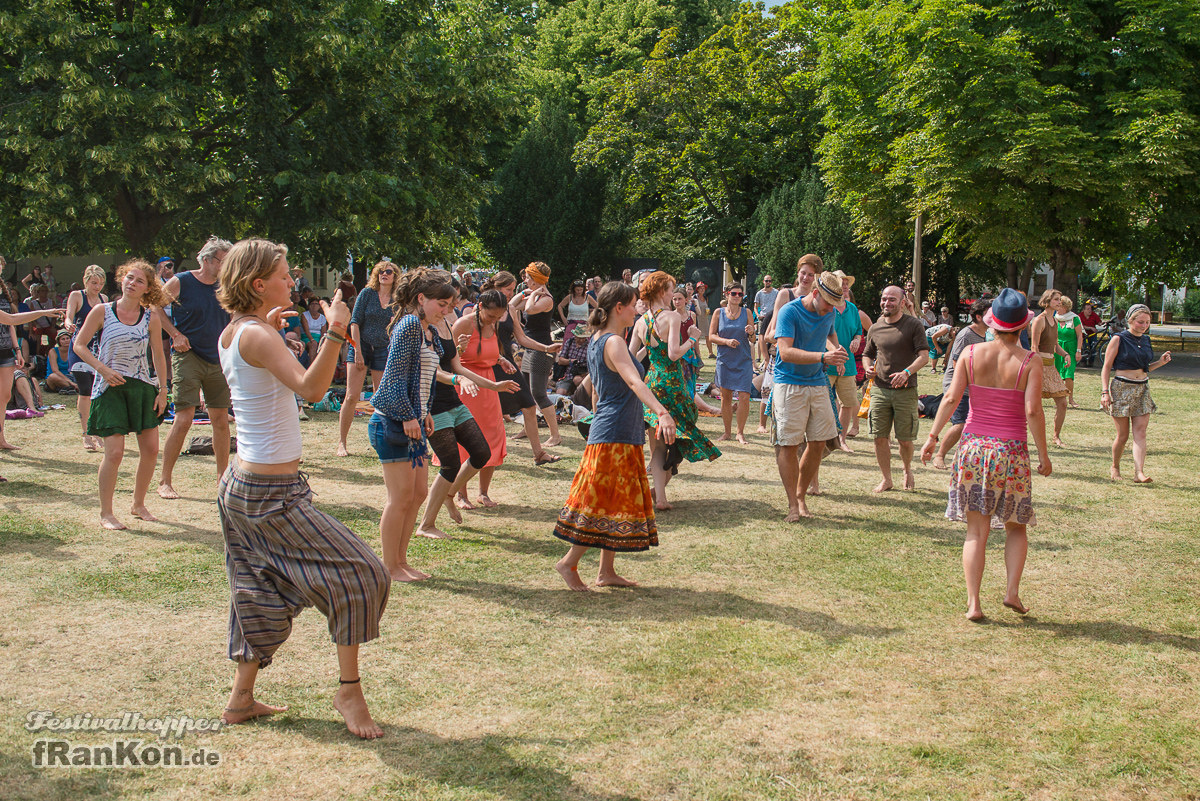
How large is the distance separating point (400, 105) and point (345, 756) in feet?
74.3

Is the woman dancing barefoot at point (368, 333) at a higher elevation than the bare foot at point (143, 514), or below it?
higher

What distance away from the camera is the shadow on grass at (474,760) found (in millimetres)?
3438

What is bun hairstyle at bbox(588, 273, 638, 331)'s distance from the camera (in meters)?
5.55

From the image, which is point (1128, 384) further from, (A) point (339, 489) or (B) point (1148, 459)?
(A) point (339, 489)

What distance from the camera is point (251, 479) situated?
358 cm

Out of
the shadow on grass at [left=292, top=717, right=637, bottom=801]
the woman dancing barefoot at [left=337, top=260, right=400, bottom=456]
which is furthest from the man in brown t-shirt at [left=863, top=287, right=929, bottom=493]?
the shadow on grass at [left=292, top=717, right=637, bottom=801]

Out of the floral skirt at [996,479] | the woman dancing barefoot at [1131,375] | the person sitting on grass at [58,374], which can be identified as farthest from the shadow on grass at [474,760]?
the person sitting on grass at [58,374]

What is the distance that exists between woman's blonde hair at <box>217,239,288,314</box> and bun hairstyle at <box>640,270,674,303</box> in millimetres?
3777

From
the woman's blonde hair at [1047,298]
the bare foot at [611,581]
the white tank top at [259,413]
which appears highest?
the woman's blonde hair at [1047,298]

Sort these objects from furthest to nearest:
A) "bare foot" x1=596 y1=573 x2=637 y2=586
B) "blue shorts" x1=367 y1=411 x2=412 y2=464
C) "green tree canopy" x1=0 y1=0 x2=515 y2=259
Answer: "green tree canopy" x1=0 y1=0 x2=515 y2=259
"bare foot" x1=596 y1=573 x2=637 y2=586
"blue shorts" x1=367 y1=411 x2=412 y2=464

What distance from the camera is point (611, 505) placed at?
217 inches

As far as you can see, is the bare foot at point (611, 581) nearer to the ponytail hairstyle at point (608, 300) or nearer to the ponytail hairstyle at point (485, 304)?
the ponytail hairstyle at point (608, 300)

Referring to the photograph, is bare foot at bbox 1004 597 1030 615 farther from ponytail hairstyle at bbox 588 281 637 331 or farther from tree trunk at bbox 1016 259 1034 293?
tree trunk at bbox 1016 259 1034 293

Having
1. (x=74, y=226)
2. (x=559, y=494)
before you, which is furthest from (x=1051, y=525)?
(x=74, y=226)
